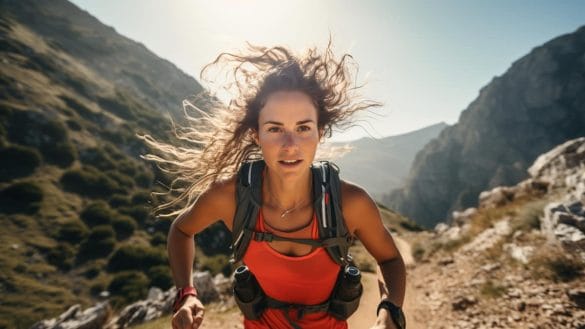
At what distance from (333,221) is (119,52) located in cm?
8624

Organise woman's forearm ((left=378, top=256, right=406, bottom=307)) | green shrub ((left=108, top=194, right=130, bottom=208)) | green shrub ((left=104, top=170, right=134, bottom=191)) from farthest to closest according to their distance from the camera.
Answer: green shrub ((left=104, top=170, right=134, bottom=191)), green shrub ((left=108, top=194, right=130, bottom=208)), woman's forearm ((left=378, top=256, right=406, bottom=307))

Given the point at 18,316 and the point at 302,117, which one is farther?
the point at 18,316

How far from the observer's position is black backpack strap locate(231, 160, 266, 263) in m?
2.34

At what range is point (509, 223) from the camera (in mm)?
9805

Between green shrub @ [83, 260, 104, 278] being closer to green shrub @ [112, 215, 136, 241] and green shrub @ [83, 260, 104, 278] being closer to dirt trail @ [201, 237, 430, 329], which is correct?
green shrub @ [112, 215, 136, 241]

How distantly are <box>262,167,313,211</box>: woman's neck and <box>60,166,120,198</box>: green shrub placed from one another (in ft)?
85.4

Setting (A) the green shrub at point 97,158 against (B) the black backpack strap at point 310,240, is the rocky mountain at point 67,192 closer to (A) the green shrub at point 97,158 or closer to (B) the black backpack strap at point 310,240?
(A) the green shrub at point 97,158

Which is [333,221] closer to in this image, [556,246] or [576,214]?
[556,246]

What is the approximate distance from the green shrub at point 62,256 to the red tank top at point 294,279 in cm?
1959

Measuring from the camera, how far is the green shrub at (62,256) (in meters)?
16.7

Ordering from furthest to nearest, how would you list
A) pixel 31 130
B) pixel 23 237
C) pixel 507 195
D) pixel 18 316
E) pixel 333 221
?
pixel 31 130, pixel 23 237, pixel 507 195, pixel 18 316, pixel 333 221

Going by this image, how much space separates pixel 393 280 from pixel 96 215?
24.3 m

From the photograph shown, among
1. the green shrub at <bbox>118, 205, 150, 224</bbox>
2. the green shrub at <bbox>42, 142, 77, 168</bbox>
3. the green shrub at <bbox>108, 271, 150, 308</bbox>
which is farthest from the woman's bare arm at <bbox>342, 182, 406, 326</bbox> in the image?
the green shrub at <bbox>42, 142, 77, 168</bbox>

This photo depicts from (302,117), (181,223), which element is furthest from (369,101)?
(181,223)
